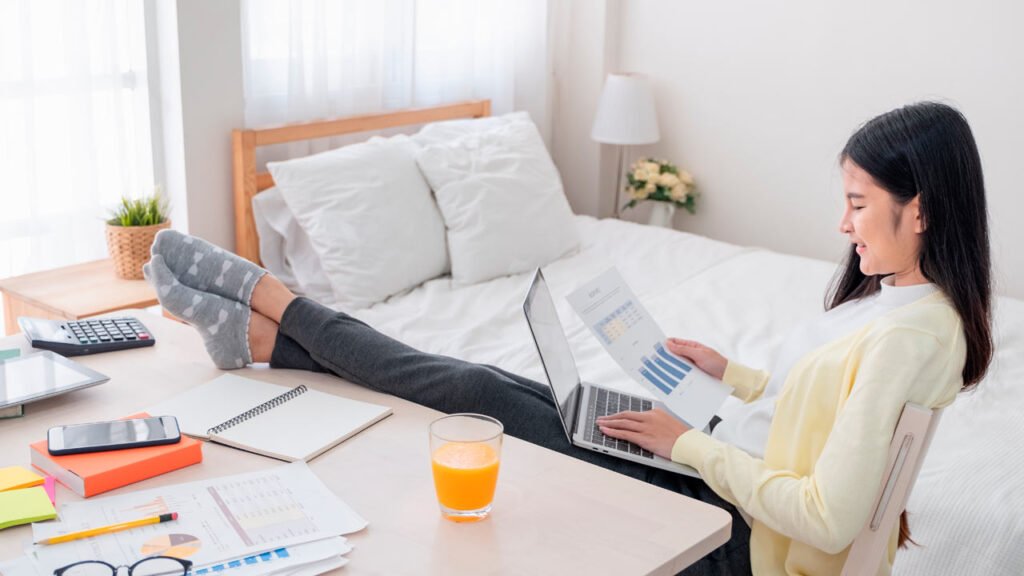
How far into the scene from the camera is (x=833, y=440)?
123 cm

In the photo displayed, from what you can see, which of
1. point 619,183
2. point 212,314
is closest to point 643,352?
point 212,314

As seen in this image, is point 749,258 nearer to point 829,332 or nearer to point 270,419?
point 829,332

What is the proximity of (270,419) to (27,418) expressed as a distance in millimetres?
348

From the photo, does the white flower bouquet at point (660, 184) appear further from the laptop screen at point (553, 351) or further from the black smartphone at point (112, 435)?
the black smartphone at point (112, 435)

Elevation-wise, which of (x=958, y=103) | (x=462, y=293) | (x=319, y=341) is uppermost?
(x=958, y=103)

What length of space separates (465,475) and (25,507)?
0.51 m

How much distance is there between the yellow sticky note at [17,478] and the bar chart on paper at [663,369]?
903 millimetres

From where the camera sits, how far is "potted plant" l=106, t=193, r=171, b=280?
2.45 m

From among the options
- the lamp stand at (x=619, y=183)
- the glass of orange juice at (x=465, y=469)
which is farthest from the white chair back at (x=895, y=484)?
the lamp stand at (x=619, y=183)

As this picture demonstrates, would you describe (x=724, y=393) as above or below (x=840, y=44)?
below

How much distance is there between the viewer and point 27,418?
143 centimetres

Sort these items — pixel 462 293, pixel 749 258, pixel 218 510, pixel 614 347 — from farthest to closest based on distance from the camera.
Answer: pixel 749 258 → pixel 462 293 → pixel 614 347 → pixel 218 510

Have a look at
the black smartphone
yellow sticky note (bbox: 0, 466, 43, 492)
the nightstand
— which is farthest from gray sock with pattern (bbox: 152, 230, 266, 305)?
the nightstand

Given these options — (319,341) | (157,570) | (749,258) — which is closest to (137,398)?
(319,341)
